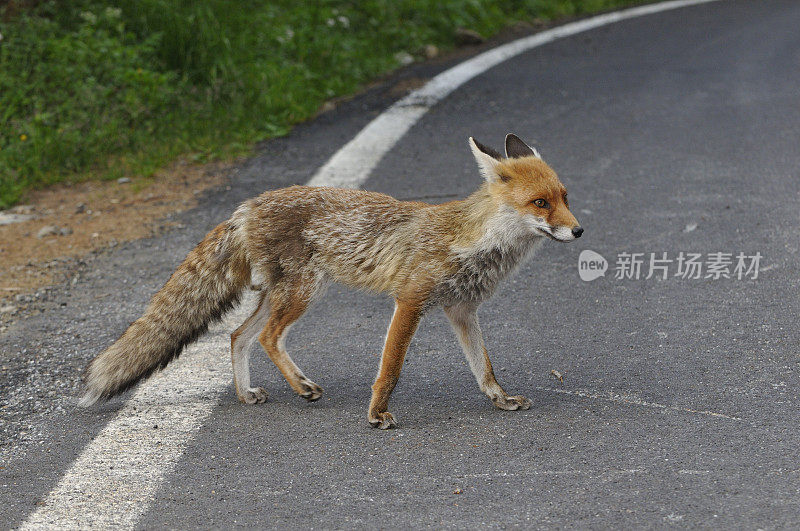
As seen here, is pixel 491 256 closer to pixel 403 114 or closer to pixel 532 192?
pixel 532 192

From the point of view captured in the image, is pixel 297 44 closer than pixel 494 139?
No

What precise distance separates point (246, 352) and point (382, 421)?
83 centimetres

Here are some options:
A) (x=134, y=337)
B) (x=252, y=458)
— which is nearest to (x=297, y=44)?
(x=134, y=337)

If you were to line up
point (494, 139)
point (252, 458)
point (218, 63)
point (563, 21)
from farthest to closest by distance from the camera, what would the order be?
point (563, 21) < point (218, 63) < point (494, 139) < point (252, 458)

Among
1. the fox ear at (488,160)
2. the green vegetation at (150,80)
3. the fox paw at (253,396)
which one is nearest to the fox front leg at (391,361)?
the fox paw at (253,396)

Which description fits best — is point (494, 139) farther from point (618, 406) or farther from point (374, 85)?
point (618, 406)

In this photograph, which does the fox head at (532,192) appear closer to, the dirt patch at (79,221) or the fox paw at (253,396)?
the fox paw at (253,396)

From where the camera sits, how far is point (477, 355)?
456 cm

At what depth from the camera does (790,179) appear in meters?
7.22

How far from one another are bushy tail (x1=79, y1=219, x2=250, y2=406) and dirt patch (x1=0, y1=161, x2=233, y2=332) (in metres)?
1.33

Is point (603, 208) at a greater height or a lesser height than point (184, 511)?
lesser

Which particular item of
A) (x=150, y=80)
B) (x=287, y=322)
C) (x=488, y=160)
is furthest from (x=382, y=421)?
(x=150, y=80)

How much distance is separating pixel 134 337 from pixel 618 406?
2.29 m

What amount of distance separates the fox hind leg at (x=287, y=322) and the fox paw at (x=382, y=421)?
1.30ft
